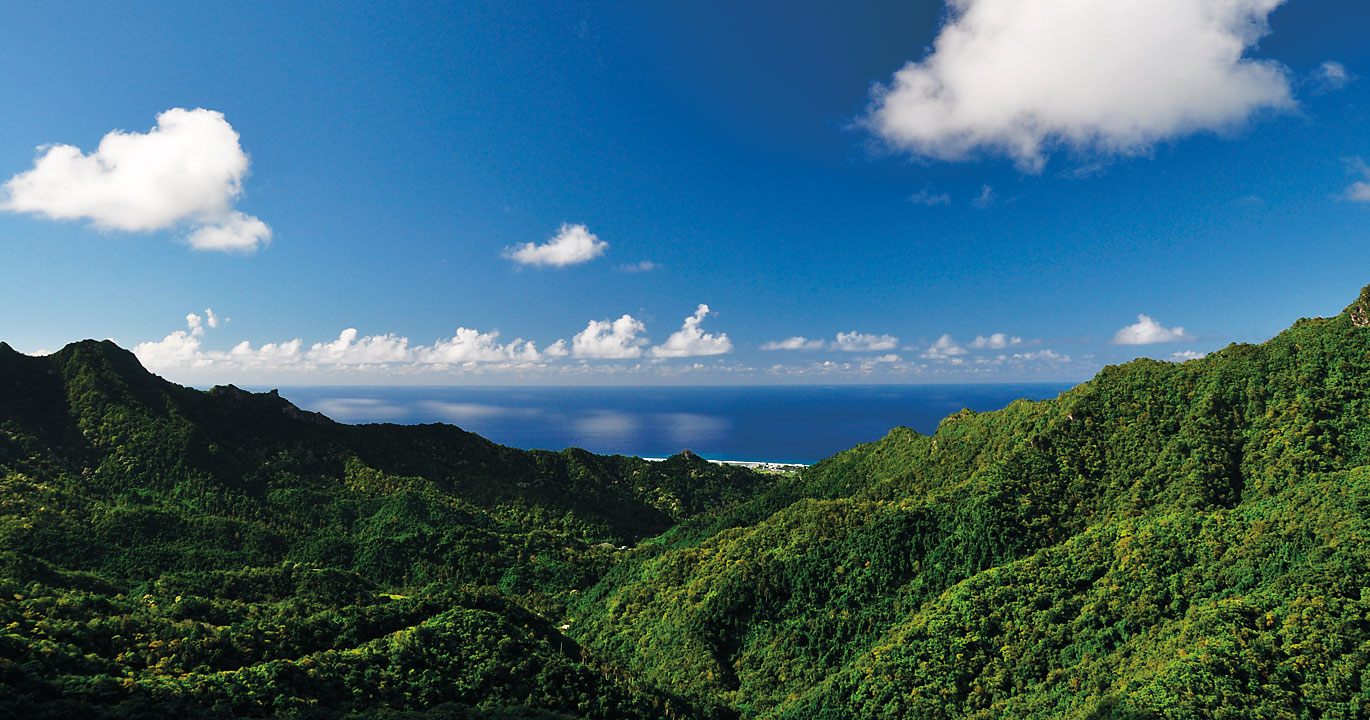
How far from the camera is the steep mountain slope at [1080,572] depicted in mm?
50125

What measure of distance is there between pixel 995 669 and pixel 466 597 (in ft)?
190

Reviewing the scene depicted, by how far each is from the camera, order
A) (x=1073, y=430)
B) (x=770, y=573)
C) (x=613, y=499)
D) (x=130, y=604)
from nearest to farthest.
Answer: (x=130, y=604) < (x=770, y=573) < (x=1073, y=430) < (x=613, y=499)

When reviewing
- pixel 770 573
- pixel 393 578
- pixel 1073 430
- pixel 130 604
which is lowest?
pixel 393 578

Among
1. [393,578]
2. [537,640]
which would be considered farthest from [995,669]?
[393,578]

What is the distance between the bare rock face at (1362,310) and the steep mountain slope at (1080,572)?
0.38 metres

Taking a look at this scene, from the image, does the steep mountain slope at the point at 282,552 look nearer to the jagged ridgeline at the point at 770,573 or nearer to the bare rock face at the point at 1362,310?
the jagged ridgeline at the point at 770,573

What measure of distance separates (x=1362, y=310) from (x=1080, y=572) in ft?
194

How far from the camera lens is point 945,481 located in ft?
344

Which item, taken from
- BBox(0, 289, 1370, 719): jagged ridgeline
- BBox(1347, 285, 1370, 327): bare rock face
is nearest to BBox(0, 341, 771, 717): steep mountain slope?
BBox(0, 289, 1370, 719): jagged ridgeline

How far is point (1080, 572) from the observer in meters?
67.6

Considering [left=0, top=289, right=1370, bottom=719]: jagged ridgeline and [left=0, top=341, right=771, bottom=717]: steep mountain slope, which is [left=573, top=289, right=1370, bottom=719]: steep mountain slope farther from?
[left=0, top=341, right=771, bottom=717]: steep mountain slope

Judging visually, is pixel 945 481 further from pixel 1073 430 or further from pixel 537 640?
pixel 537 640

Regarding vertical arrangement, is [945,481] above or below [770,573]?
above

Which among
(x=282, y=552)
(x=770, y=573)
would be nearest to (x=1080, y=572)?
(x=770, y=573)
